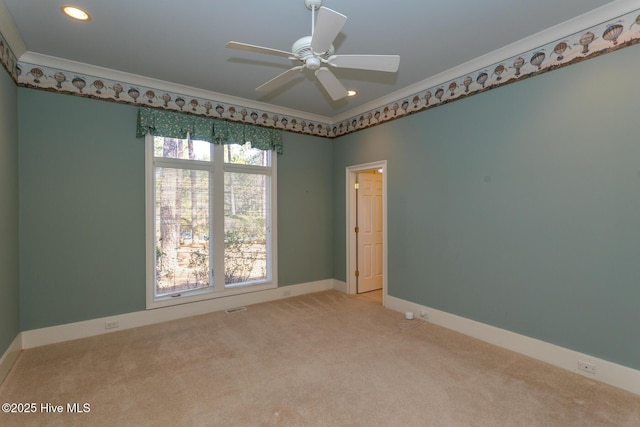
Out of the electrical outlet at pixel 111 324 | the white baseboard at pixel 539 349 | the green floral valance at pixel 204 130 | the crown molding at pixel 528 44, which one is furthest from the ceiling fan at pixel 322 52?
the electrical outlet at pixel 111 324

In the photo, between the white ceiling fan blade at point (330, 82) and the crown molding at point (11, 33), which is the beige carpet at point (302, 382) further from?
the crown molding at point (11, 33)

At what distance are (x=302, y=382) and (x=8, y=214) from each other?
2.96 metres

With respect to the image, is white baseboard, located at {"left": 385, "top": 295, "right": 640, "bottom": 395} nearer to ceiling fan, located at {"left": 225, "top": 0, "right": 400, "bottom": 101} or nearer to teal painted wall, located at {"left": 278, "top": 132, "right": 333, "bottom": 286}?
teal painted wall, located at {"left": 278, "top": 132, "right": 333, "bottom": 286}

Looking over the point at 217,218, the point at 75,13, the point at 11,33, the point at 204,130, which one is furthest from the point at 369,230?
the point at 11,33

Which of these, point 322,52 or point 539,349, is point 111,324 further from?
point 539,349

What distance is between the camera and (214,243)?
4188 mm

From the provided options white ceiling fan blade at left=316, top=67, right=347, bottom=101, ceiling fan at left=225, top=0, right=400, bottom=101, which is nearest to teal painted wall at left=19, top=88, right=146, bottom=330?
ceiling fan at left=225, top=0, right=400, bottom=101

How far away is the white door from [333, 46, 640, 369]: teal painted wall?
1.09 metres

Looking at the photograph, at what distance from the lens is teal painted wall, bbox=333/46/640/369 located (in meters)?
2.37

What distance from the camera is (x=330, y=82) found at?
2.46m

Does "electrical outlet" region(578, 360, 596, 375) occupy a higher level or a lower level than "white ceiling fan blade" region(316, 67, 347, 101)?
lower

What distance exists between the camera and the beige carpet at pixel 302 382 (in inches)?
81.8

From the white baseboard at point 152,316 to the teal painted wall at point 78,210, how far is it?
82mm

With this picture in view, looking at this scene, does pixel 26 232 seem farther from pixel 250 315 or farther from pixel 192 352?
pixel 250 315
